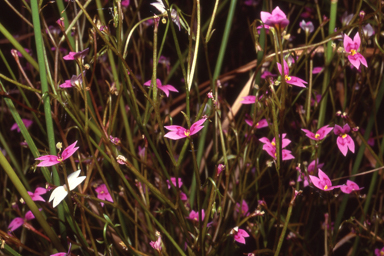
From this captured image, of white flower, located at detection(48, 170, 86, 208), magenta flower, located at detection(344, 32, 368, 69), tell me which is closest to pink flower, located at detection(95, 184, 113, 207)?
white flower, located at detection(48, 170, 86, 208)

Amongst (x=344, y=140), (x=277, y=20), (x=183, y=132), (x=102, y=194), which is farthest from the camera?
(x=102, y=194)

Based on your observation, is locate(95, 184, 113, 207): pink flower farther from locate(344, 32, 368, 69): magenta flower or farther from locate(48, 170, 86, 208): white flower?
locate(344, 32, 368, 69): magenta flower

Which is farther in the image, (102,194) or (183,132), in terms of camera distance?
(102,194)

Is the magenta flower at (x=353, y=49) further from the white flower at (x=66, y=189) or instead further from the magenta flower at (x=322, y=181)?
the white flower at (x=66, y=189)

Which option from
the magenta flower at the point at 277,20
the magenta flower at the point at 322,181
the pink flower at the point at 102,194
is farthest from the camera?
the pink flower at the point at 102,194

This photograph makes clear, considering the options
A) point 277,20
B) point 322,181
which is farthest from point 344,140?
point 277,20

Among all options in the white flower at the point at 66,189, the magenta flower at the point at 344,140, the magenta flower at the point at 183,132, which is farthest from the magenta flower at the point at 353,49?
the white flower at the point at 66,189

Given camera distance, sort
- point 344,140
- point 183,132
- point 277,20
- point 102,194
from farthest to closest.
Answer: point 102,194 → point 344,140 → point 183,132 → point 277,20

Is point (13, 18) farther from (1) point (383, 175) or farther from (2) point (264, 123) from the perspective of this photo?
(1) point (383, 175)

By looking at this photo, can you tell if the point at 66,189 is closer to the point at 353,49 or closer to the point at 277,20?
the point at 277,20

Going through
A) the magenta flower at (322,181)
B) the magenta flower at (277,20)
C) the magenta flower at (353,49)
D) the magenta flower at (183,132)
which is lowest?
the magenta flower at (322,181)

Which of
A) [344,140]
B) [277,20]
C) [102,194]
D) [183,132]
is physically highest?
[277,20]
